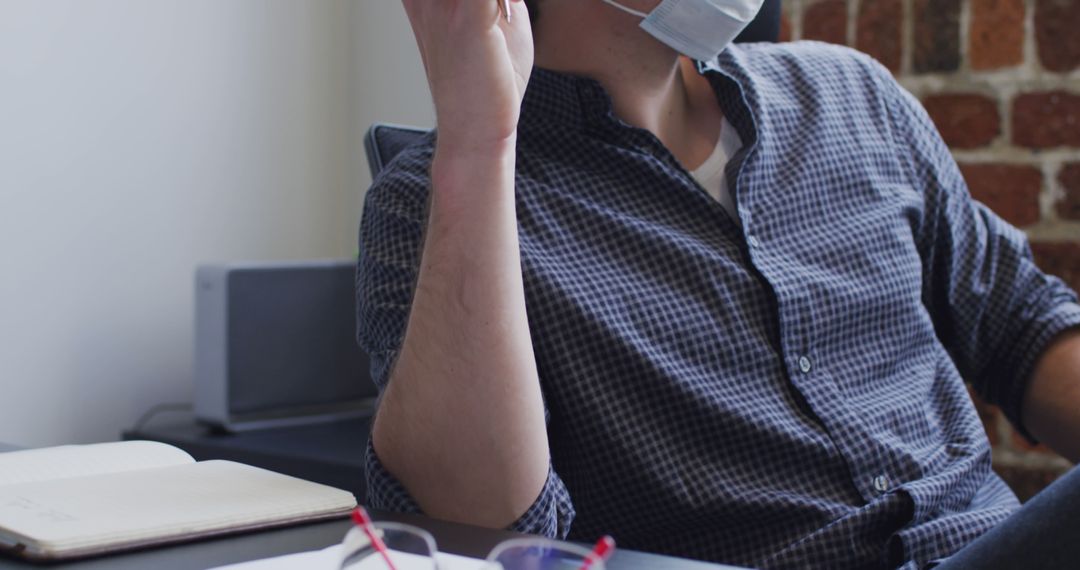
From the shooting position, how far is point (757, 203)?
112 cm

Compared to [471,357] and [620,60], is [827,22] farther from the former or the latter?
[471,357]

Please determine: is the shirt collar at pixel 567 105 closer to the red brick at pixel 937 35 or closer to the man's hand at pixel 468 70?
the man's hand at pixel 468 70

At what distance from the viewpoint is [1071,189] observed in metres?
1.65

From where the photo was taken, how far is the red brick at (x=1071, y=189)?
165 cm

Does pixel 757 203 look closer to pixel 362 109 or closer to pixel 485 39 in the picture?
pixel 485 39

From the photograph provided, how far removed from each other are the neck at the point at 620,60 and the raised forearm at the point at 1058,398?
1.36 ft

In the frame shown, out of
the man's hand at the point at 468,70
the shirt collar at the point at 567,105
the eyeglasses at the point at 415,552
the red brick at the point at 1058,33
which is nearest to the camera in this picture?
the eyeglasses at the point at 415,552

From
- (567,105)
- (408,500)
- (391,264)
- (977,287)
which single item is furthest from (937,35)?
(408,500)

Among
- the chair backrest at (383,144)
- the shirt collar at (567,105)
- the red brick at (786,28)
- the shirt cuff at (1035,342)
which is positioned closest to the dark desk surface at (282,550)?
the shirt collar at (567,105)

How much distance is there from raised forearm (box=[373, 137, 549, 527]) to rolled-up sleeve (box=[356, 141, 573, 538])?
51mm

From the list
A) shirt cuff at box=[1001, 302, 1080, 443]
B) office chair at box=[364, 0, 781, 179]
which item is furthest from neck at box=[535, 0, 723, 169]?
shirt cuff at box=[1001, 302, 1080, 443]

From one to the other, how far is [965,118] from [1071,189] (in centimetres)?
18

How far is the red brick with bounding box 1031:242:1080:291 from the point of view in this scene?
1660mm

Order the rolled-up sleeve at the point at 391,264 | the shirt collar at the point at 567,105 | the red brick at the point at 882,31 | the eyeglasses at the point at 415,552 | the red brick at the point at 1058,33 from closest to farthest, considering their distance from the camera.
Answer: the eyeglasses at the point at 415,552 < the rolled-up sleeve at the point at 391,264 < the shirt collar at the point at 567,105 < the red brick at the point at 1058,33 < the red brick at the point at 882,31
